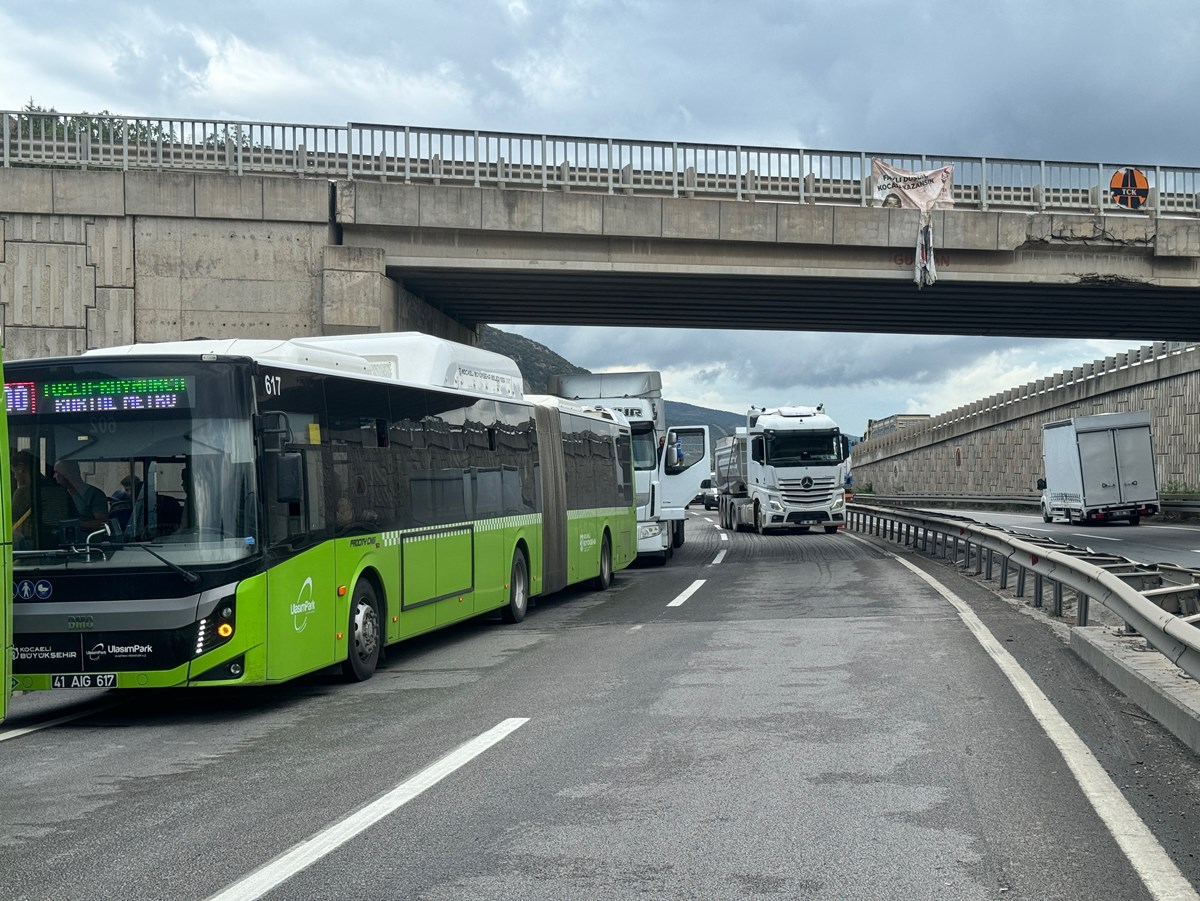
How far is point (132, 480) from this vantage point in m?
9.01

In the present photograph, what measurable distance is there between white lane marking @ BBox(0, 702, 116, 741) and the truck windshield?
27877 millimetres

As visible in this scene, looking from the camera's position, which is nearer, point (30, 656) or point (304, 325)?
point (30, 656)

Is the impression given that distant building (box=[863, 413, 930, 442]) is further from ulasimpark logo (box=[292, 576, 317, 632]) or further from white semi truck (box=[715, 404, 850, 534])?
ulasimpark logo (box=[292, 576, 317, 632])

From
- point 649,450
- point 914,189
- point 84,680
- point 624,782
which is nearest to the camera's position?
point 624,782

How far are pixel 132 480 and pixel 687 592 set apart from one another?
1118cm

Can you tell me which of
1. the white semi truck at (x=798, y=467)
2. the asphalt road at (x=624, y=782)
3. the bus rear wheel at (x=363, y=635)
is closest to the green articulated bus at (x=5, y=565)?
the asphalt road at (x=624, y=782)

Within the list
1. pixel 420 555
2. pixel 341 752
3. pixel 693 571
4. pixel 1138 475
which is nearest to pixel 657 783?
pixel 341 752

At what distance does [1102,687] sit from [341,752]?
521 cm

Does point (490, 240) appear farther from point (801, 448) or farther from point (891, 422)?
point (891, 422)

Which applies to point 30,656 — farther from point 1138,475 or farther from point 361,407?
point 1138,475

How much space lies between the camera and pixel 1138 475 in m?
40.5

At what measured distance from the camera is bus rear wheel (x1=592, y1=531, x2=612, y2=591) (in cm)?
2050

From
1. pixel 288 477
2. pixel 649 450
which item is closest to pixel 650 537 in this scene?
pixel 649 450

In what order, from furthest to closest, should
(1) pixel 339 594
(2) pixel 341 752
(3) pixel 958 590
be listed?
(3) pixel 958 590 → (1) pixel 339 594 → (2) pixel 341 752
